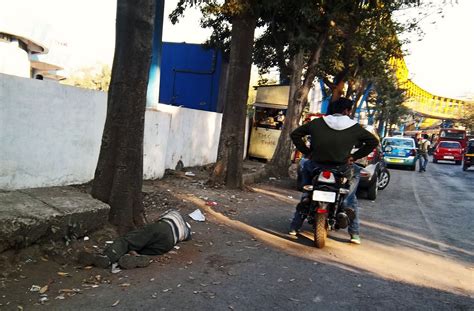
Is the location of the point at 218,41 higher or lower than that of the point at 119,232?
higher

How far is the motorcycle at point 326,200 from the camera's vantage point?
5848 mm

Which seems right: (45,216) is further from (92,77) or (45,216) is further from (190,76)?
(92,77)

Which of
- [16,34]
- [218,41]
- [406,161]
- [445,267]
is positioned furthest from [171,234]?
[406,161]

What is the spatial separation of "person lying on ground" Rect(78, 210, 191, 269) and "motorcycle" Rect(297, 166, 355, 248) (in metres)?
1.67

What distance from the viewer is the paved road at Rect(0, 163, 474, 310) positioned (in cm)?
402

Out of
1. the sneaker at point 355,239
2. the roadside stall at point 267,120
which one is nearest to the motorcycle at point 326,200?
the sneaker at point 355,239

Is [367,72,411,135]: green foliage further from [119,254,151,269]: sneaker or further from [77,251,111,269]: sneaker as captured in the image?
[77,251,111,269]: sneaker

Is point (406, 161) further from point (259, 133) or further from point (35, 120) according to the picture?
point (35, 120)

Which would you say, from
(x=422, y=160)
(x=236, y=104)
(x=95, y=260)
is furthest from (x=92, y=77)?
(x=95, y=260)

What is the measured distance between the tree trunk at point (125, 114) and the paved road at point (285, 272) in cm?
100

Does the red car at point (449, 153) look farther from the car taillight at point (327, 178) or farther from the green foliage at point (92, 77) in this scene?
the green foliage at point (92, 77)

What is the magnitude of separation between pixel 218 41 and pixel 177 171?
21.1 ft

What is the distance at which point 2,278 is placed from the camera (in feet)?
13.3

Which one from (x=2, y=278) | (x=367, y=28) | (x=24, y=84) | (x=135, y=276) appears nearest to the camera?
(x=2, y=278)
